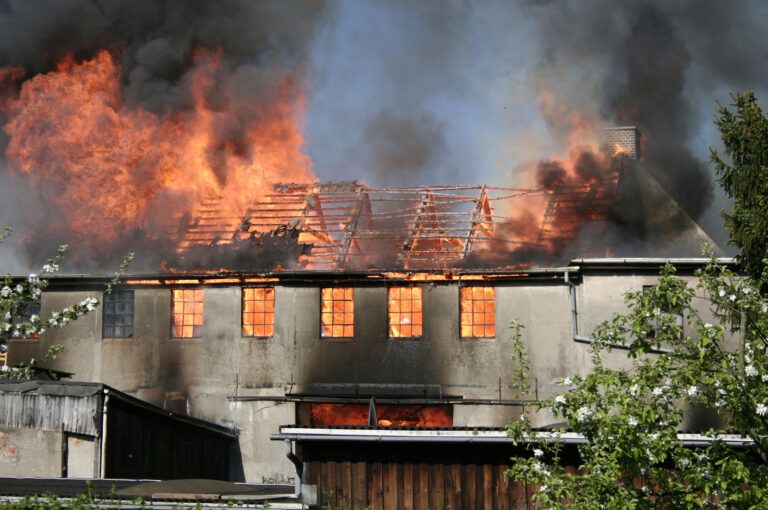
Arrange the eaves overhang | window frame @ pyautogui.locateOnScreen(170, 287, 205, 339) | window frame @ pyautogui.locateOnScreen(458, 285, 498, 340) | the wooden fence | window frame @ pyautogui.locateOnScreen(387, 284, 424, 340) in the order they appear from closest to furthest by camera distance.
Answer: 1. the eaves overhang
2. the wooden fence
3. window frame @ pyautogui.locateOnScreen(458, 285, 498, 340)
4. window frame @ pyautogui.locateOnScreen(387, 284, 424, 340)
5. window frame @ pyautogui.locateOnScreen(170, 287, 205, 339)

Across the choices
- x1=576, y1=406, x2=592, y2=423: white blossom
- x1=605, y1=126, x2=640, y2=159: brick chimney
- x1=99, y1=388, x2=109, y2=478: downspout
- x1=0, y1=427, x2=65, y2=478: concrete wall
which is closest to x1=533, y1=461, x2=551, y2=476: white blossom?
x1=576, y1=406, x2=592, y2=423: white blossom

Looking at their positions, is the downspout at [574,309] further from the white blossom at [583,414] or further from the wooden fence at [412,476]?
the white blossom at [583,414]

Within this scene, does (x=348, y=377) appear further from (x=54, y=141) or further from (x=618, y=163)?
(x=54, y=141)

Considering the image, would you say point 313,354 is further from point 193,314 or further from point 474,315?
point 474,315

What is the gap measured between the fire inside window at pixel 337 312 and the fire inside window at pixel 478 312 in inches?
120

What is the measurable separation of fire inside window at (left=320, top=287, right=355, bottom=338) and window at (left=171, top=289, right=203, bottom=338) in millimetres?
3586

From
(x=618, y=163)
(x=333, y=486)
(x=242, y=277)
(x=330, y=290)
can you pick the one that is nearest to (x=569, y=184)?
(x=618, y=163)

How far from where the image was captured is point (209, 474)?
827 inches

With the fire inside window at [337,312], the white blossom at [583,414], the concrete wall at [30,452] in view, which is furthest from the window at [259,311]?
the white blossom at [583,414]

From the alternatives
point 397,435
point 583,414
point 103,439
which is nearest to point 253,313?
point 103,439

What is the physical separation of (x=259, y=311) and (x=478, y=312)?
20.0 ft

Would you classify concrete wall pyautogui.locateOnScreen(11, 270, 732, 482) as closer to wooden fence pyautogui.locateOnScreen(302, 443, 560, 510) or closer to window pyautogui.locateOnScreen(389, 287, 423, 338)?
window pyautogui.locateOnScreen(389, 287, 423, 338)

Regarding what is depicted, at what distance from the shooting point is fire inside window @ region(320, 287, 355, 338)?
75.0 feet

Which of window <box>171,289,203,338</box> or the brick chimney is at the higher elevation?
the brick chimney
